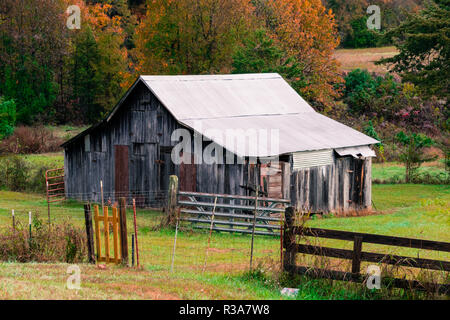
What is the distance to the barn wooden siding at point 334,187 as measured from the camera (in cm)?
2833

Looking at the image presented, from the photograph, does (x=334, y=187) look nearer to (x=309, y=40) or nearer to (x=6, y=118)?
(x=6, y=118)

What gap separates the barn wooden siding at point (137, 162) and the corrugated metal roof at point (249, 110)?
27.1 inches

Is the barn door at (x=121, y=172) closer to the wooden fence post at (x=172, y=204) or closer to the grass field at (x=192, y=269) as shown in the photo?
the grass field at (x=192, y=269)

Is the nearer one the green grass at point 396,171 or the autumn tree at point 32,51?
the green grass at point 396,171

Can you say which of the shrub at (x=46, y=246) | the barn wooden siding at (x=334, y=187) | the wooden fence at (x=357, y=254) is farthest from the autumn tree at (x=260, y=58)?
the wooden fence at (x=357, y=254)

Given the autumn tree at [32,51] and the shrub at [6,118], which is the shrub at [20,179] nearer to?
the shrub at [6,118]

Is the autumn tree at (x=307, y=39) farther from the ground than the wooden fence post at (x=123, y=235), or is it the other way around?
the autumn tree at (x=307, y=39)

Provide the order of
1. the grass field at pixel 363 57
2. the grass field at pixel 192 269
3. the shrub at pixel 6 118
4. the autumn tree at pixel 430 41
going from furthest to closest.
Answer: the grass field at pixel 363 57
the shrub at pixel 6 118
the autumn tree at pixel 430 41
the grass field at pixel 192 269

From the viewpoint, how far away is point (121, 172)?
30906mm

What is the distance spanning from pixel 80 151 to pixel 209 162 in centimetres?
745

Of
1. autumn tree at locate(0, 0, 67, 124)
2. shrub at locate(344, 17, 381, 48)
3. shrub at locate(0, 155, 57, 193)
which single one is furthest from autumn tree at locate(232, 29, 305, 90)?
shrub at locate(344, 17, 381, 48)

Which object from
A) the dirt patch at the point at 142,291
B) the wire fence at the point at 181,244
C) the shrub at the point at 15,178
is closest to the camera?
the dirt patch at the point at 142,291

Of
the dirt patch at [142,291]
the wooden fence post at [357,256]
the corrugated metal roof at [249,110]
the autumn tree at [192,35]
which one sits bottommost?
the dirt patch at [142,291]
